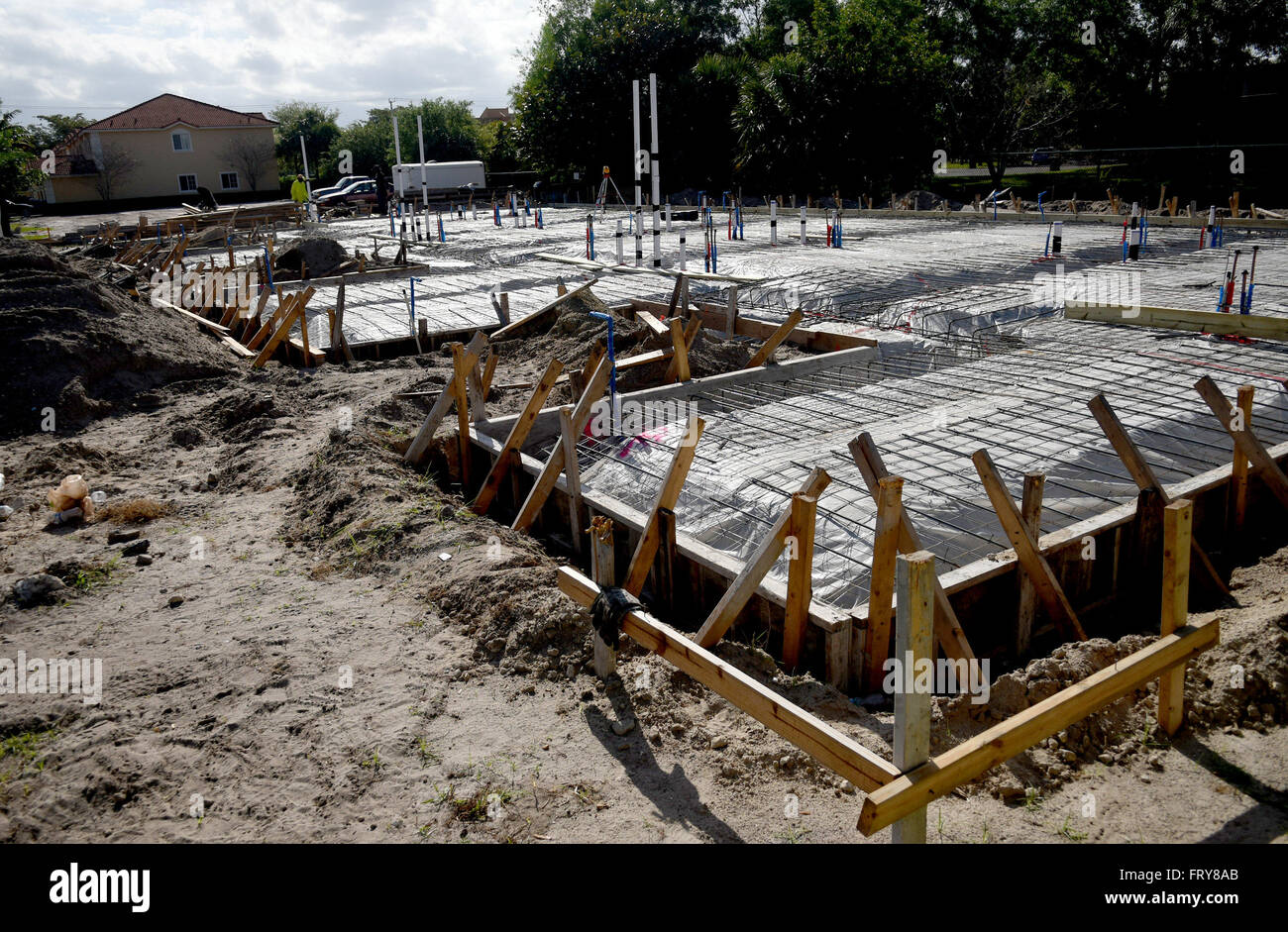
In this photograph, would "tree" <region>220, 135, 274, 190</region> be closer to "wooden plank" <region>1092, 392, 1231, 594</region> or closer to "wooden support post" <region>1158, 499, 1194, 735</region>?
"wooden plank" <region>1092, 392, 1231, 594</region>

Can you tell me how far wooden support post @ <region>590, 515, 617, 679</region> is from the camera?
460 cm

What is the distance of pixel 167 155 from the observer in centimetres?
5150

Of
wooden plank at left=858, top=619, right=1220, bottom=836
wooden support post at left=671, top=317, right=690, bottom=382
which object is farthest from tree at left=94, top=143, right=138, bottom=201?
wooden plank at left=858, top=619, right=1220, bottom=836

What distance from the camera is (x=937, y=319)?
1157 centimetres

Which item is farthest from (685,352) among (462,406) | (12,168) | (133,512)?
(12,168)

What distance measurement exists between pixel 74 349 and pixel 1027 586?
406 inches

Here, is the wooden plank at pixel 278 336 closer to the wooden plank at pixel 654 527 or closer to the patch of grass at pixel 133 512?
the patch of grass at pixel 133 512

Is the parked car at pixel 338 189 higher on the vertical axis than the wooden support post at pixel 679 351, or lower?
higher

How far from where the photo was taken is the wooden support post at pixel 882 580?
14.0 feet

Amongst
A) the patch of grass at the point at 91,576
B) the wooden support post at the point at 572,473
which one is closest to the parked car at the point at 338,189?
the patch of grass at the point at 91,576

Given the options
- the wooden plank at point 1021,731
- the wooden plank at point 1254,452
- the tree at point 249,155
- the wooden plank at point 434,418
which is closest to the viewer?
the wooden plank at point 1021,731

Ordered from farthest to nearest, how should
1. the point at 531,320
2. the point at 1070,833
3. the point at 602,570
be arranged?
the point at 531,320
the point at 602,570
the point at 1070,833

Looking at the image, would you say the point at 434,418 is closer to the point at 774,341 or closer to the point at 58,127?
the point at 774,341

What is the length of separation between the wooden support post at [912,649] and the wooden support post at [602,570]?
1762mm
